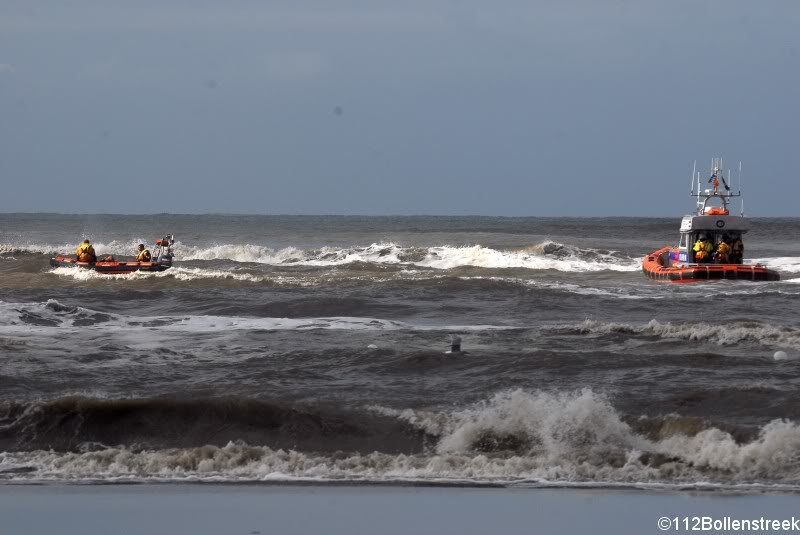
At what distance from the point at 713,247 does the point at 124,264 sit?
15226 millimetres

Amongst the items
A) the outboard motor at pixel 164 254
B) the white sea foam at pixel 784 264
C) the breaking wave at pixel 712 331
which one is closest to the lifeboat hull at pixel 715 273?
the white sea foam at pixel 784 264

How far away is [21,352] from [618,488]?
8354 millimetres

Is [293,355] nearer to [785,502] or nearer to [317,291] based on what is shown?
[785,502]

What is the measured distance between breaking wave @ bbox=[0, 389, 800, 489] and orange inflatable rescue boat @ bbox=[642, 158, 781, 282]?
54.4ft

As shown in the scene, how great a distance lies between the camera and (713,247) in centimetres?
2670

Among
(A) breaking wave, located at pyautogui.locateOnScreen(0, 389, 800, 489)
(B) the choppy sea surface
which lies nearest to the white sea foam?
(B) the choppy sea surface

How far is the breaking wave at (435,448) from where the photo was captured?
24.8ft

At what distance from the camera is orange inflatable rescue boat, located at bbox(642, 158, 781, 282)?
25.4 meters

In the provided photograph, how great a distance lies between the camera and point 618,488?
23.3 ft

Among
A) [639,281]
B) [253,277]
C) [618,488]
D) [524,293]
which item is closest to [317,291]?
[524,293]

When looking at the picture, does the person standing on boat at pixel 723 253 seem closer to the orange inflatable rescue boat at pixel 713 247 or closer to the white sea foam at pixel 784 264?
the orange inflatable rescue boat at pixel 713 247

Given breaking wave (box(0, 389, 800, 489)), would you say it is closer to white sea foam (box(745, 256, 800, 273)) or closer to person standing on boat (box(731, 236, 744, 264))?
person standing on boat (box(731, 236, 744, 264))

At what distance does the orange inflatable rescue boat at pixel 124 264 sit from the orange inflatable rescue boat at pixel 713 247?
43.6ft

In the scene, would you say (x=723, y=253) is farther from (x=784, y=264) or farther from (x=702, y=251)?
(x=784, y=264)
